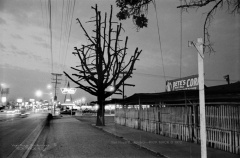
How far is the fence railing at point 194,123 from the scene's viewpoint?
28.4 feet

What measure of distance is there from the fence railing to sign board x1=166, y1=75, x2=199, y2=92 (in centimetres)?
384

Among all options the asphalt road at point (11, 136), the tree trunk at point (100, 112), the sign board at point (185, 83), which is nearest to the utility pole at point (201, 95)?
the asphalt road at point (11, 136)

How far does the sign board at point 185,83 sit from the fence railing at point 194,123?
12.6ft

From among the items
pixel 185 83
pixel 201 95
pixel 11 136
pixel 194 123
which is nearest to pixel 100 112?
pixel 185 83

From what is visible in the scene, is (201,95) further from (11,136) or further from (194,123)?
(11,136)

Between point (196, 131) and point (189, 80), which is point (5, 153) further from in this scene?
point (189, 80)

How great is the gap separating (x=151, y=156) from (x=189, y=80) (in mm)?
10296

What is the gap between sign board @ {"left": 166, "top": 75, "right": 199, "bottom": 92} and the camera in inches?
636

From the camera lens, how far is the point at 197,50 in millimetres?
5648

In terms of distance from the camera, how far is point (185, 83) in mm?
17375

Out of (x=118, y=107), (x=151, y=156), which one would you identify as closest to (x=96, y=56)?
(x=118, y=107)

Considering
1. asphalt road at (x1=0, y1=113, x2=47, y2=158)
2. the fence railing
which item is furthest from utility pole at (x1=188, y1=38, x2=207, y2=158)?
asphalt road at (x1=0, y1=113, x2=47, y2=158)

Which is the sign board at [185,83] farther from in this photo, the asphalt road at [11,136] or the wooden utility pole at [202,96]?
the asphalt road at [11,136]

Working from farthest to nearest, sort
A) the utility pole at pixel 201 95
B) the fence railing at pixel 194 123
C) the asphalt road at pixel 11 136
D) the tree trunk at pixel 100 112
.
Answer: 1. the tree trunk at pixel 100 112
2. the asphalt road at pixel 11 136
3. the fence railing at pixel 194 123
4. the utility pole at pixel 201 95
